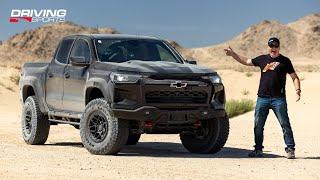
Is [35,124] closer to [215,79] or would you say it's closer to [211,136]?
[211,136]

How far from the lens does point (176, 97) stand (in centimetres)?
1222

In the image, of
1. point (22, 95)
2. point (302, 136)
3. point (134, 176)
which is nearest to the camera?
point (134, 176)

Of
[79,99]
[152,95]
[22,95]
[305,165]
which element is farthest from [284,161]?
[22,95]

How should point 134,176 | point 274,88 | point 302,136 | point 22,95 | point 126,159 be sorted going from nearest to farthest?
point 134,176
point 126,159
point 274,88
point 22,95
point 302,136

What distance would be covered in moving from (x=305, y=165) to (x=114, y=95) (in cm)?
293

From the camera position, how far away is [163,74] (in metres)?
12.1

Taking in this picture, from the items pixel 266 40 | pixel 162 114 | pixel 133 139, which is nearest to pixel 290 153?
pixel 162 114

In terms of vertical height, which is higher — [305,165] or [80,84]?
[80,84]

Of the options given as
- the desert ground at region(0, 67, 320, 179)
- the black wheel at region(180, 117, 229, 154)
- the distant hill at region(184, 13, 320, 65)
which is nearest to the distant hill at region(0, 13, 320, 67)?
the distant hill at region(184, 13, 320, 65)

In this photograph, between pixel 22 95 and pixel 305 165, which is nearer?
pixel 305 165

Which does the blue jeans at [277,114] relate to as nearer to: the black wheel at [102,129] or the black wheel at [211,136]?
the black wheel at [211,136]

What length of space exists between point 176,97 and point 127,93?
2.47ft

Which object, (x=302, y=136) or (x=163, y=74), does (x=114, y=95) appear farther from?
(x=302, y=136)

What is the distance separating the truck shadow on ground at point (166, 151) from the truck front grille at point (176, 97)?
3.24 ft
